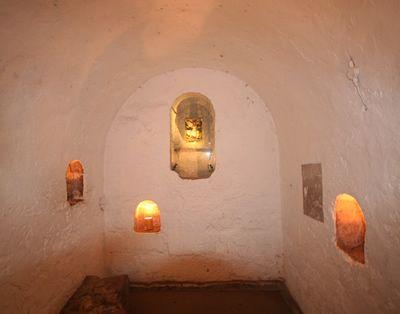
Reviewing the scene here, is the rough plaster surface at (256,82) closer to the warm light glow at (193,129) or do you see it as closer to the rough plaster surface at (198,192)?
the rough plaster surface at (198,192)

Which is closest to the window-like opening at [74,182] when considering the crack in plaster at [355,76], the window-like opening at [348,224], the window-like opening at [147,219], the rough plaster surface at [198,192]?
the rough plaster surface at [198,192]

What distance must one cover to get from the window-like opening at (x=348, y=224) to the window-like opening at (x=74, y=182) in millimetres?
3166

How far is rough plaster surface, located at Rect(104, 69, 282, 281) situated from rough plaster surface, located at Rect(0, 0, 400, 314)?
361mm

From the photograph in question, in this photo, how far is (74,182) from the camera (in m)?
3.69

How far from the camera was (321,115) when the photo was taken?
106 inches

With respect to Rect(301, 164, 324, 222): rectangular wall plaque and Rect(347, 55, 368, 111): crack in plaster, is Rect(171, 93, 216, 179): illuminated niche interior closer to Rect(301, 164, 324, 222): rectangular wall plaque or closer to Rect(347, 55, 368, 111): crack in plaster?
Rect(301, 164, 324, 222): rectangular wall plaque

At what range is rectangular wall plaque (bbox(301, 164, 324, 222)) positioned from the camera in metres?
2.90

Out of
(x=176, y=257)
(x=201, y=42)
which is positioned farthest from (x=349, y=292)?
(x=201, y=42)

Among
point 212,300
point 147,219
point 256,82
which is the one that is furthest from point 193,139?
point 212,300

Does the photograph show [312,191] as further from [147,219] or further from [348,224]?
[147,219]

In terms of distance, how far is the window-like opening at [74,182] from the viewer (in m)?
3.50

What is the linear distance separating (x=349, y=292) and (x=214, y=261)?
245cm

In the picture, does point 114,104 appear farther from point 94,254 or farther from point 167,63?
point 94,254

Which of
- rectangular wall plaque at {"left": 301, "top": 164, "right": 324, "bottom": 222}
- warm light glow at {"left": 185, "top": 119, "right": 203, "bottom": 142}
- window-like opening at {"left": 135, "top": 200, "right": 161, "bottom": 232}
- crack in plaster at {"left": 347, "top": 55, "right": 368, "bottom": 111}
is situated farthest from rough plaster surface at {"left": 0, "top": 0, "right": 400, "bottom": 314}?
warm light glow at {"left": 185, "top": 119, "right": 203, "bottom": 142}
